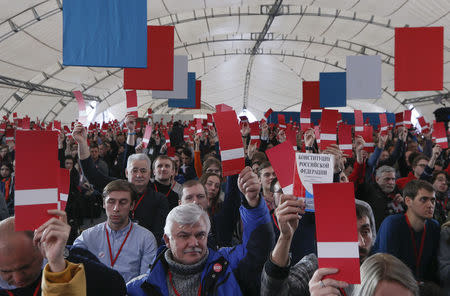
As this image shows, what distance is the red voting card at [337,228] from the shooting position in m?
1.46

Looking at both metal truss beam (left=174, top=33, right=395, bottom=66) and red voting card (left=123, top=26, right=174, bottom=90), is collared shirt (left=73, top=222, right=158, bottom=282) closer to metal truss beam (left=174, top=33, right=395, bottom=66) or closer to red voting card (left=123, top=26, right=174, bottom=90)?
red voting card (left=123, top=26, right=174, bottom=90)

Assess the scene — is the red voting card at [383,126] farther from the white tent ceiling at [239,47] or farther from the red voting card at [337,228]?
the white tent ceiling at [239,47]

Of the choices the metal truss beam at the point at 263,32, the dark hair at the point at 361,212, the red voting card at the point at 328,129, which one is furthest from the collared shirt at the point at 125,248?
the metal truss beam at the point at 263,32

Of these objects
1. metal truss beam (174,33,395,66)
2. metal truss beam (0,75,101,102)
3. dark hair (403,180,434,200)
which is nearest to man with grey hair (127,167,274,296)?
dark hair (403,180,434,200)

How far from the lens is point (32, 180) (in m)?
1.74

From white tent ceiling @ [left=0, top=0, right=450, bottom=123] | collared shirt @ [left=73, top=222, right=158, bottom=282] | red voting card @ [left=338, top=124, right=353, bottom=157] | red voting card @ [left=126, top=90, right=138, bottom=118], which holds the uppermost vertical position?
white tent ceiling @ [left=0, top=0, right=450, bottom=123]

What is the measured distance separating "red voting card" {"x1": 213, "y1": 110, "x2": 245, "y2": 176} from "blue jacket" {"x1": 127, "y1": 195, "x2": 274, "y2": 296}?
301mm

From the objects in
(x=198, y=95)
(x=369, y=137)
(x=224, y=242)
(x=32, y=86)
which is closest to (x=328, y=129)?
(x=224, y=242)

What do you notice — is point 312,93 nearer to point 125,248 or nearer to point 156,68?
point 156,68

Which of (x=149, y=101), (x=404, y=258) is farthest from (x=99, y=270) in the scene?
(x=149, y=101)

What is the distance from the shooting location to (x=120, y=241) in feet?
10.6

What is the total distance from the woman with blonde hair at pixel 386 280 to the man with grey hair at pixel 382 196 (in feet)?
10.0

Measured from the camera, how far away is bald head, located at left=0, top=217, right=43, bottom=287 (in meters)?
1.64

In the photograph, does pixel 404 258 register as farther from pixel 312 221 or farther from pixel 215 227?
pixel 215 227
